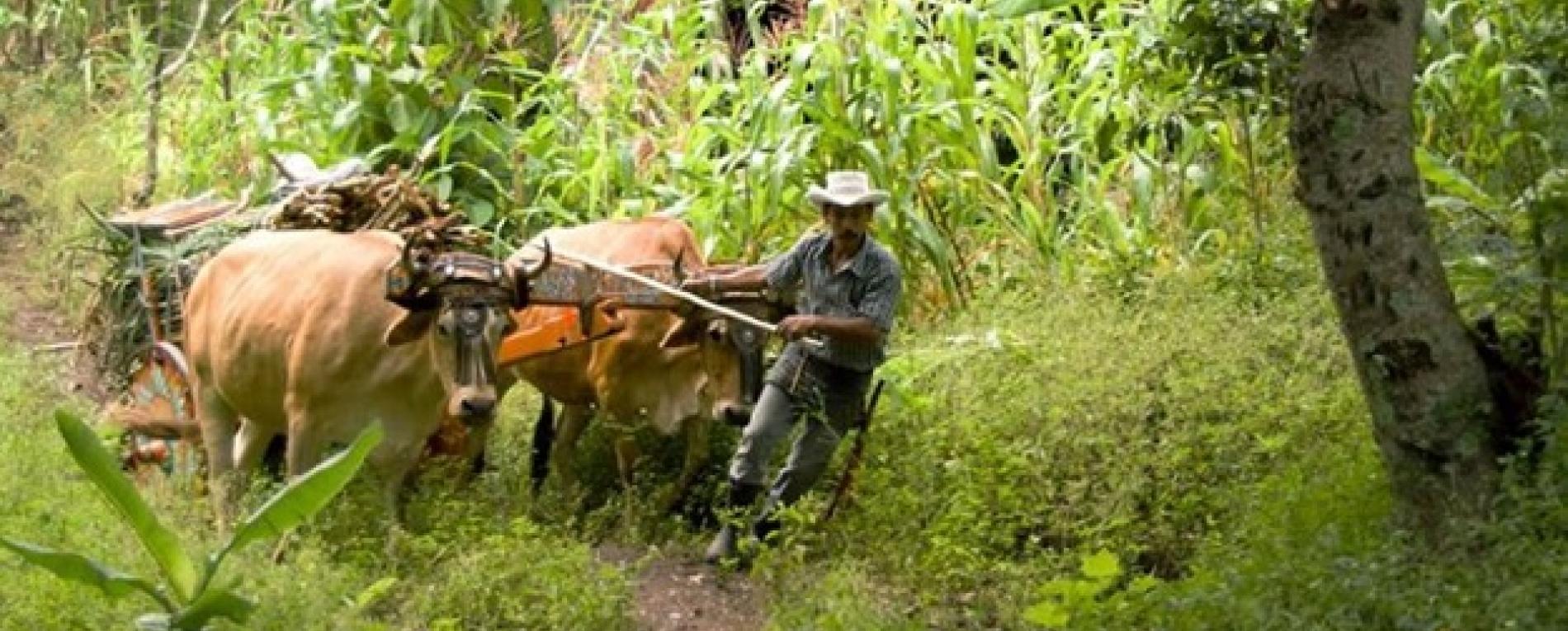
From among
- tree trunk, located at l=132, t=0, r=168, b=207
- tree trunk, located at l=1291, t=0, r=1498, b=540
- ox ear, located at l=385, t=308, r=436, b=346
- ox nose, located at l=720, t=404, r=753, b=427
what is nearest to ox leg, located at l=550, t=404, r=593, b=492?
ox nose, located at l=720, t=404, r=753, b=427

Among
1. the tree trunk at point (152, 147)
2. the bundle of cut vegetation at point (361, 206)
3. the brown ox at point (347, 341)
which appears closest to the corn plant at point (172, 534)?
the brown ox at point (347, 341)

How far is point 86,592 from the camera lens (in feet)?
23.5

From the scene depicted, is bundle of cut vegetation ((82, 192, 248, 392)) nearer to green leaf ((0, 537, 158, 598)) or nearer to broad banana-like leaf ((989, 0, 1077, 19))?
green leaf ((0, 537, 158, 598))

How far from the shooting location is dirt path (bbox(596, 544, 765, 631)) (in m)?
8.09

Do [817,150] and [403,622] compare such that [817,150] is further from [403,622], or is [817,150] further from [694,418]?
[403,622]

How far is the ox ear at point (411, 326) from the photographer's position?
830 cm

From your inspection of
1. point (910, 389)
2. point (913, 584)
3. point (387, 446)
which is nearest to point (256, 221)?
point (387, 446)

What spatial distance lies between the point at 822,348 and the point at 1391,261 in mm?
2484

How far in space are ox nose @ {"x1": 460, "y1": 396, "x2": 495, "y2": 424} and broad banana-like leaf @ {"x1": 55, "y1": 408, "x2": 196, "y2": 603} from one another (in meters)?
1.55

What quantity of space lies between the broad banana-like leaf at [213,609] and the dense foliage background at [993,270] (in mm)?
467

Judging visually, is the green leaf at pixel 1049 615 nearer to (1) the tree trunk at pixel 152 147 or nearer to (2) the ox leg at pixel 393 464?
(2) the ox leg at pixel 393 464

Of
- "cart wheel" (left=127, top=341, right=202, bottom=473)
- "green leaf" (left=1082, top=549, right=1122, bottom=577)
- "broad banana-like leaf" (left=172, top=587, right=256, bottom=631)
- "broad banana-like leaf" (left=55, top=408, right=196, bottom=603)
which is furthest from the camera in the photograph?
"cart wheel" (left=127, top=341, right=202, bottom=473)

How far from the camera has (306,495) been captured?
21.3ft

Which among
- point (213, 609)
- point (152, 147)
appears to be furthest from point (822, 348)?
point (152, 147)
